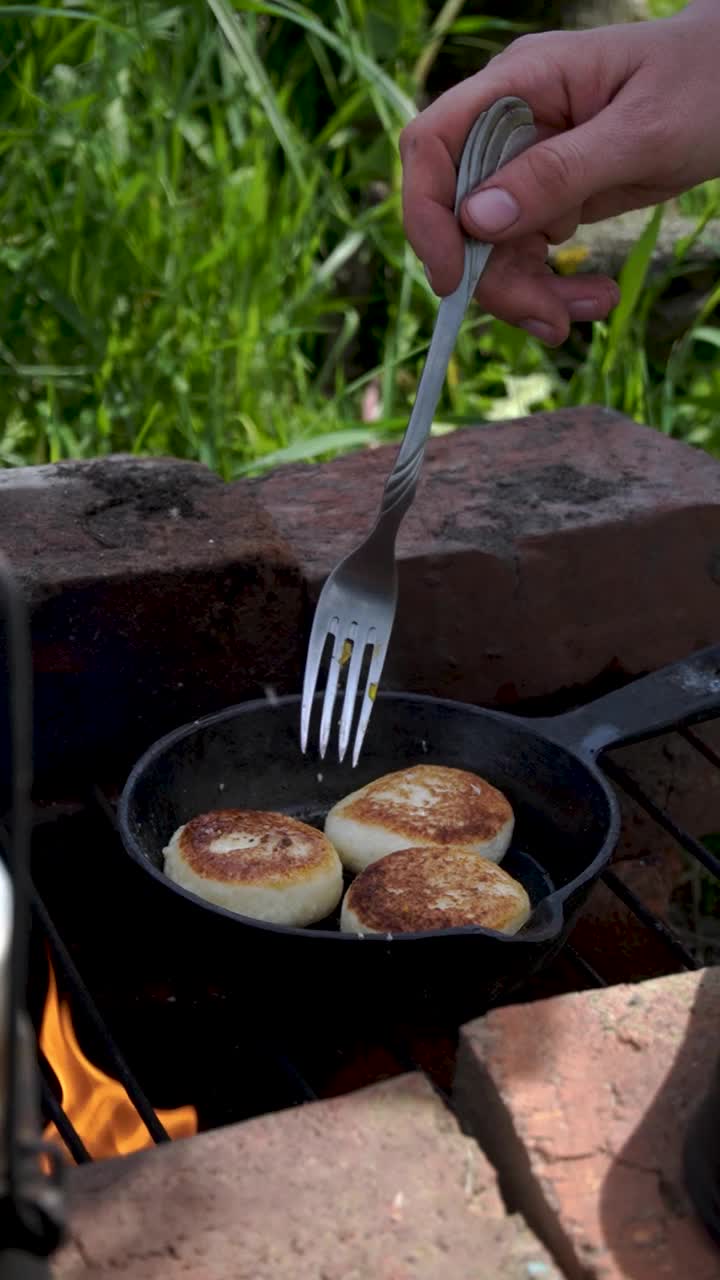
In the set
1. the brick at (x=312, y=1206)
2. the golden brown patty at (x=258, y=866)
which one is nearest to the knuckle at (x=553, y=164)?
the golden brown patty at (x=258, y=866)

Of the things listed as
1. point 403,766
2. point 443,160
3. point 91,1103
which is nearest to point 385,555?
point 403,766

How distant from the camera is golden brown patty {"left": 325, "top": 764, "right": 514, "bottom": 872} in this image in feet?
5.48

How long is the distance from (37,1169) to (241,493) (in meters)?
1.38

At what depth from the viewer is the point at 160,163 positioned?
3.08 meters

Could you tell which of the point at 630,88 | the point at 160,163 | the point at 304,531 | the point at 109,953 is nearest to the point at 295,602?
the point at 304,531

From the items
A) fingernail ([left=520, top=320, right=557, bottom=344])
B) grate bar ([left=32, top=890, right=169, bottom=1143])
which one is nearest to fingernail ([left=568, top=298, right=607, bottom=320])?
fingernail ([left=520, top=320, right=557, bottom=344])

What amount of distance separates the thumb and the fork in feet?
0.14

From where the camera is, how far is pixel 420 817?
1.68 meters

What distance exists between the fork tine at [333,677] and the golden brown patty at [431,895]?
0.64ft

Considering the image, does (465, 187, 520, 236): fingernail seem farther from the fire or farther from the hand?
the fire

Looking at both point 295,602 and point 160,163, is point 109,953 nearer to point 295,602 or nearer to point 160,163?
point 295,602

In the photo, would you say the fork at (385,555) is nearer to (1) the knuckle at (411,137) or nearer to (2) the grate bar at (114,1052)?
(1) the knuckle at (411,137)

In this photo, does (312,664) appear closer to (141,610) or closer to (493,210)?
(141,610)

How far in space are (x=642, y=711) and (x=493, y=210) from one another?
602 millimetres
